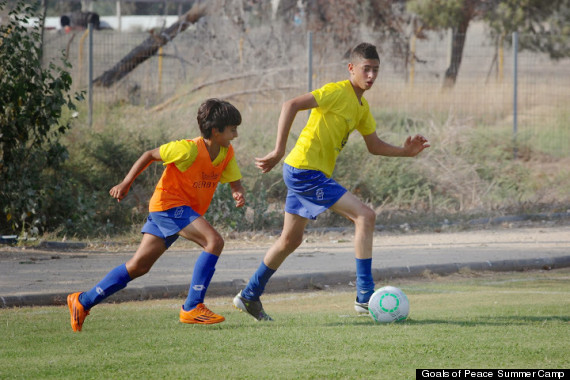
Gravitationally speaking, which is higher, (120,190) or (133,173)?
(133,173)

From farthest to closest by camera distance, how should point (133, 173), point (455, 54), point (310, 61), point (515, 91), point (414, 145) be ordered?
1. point (455, 54)
2. point (515, 91)
3. point (310, 61)
4. point (414, 145)
5. point (133, 173)

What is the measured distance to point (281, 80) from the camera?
1614 cm

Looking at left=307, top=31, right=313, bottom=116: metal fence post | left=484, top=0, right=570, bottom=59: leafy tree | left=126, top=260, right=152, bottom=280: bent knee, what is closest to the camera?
left=126, top=260, right=152, bottom=280: bent knee

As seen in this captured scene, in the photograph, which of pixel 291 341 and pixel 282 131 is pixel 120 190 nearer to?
pixel 282 131

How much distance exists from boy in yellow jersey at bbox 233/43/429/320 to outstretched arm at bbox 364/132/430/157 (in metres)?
0.42

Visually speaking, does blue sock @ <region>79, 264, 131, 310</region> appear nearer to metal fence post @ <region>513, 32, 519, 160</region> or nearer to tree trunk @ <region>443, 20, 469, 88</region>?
metal fence post @ <region>513, 32, 519, 160</region>

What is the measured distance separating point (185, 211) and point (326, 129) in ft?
4.50

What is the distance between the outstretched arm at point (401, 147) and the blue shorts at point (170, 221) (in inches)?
72.5

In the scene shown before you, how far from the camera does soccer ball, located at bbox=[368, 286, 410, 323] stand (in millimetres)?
6309

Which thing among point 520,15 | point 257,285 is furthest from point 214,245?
point 520,15

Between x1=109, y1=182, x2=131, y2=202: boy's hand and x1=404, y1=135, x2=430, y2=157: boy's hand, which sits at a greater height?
x1=404, y1=135, x2=430, y2=157: boy's hand

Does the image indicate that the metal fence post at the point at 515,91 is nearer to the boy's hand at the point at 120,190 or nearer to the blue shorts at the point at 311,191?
the blue shorts at the point at 311,191

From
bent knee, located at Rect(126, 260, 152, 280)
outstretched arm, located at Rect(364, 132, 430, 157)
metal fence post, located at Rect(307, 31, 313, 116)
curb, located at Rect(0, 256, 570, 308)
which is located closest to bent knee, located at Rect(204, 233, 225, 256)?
bent knee, located at Rect(126, 260, 152, 280)

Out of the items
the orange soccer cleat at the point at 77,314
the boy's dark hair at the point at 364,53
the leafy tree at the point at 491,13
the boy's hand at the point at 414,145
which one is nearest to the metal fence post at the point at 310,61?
the boy's hand at the point at 414,145
